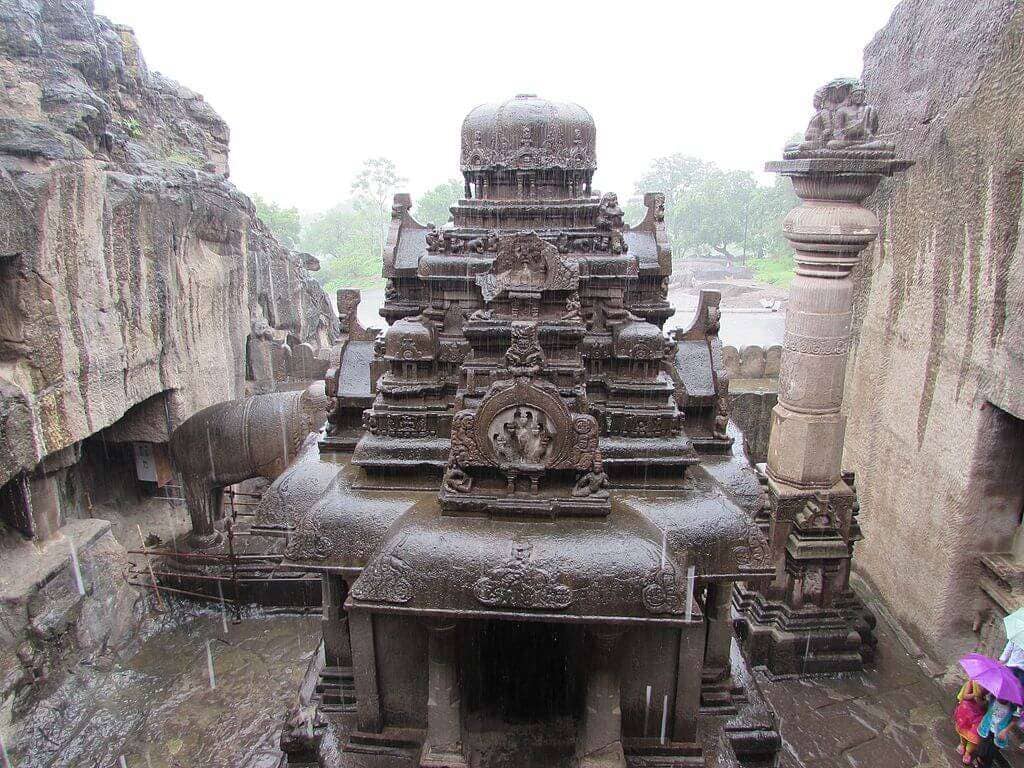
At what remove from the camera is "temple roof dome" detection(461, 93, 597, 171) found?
8086 millimetres

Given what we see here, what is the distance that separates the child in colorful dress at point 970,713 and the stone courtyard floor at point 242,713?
38cm

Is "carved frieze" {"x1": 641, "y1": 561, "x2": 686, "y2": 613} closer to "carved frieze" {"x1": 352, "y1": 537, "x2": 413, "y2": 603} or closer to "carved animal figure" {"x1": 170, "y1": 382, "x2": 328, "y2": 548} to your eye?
"carved frieze" {"x1": 352, "y1": 537, "x2": 413, "y2": 603}

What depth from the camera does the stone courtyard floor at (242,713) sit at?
6703 mm

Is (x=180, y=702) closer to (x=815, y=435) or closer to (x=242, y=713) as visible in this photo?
(x=242, y=713)

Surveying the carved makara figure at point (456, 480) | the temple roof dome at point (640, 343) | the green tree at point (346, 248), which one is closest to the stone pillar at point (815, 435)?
the temple roof dome at point (640, 343)

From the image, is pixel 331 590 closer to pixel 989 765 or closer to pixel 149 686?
pixel 149 686

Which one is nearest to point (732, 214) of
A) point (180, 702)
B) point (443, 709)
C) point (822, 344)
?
point (822, 344)

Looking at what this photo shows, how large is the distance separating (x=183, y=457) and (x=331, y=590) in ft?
15.9

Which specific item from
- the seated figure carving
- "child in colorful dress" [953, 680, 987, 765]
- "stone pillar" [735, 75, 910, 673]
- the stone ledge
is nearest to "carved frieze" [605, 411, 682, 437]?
"stone pillar" [735, 75, 910, 673]

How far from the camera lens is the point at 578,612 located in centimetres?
462

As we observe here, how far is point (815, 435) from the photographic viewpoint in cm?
746

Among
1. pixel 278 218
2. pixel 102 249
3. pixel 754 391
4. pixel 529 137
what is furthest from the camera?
pixel 278 218

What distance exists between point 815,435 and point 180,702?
7.64 m

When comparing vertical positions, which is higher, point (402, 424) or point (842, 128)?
point (842, 128)
